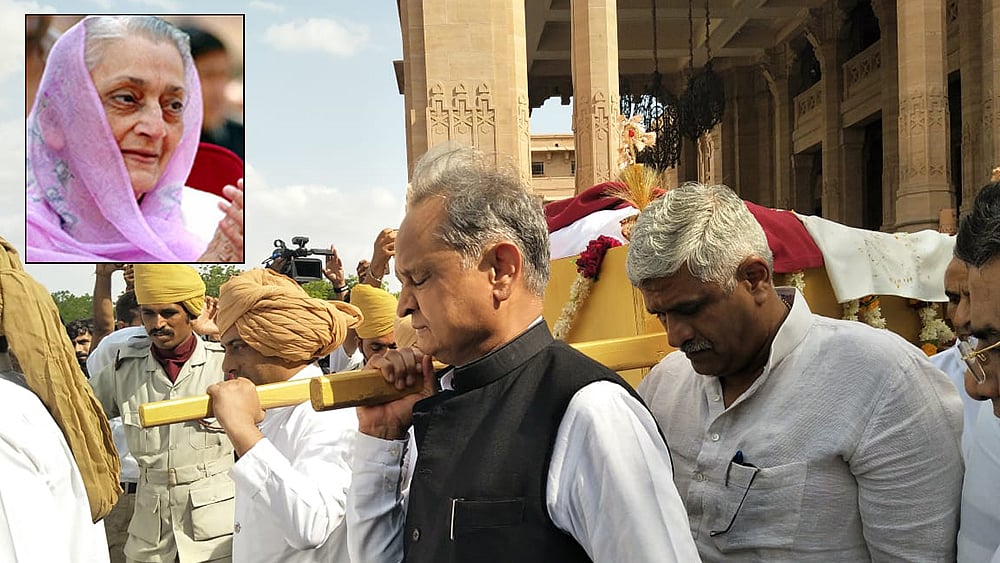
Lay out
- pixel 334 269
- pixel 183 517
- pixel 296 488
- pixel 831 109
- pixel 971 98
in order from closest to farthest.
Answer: pixel 296 488
pixel 183 517
pixel 334 269
pixel 971 98
pixel 831 109

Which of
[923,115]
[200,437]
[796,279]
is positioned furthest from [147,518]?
[923,115]

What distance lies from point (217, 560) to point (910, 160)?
13.7 metres

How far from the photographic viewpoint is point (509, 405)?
4.72 ft

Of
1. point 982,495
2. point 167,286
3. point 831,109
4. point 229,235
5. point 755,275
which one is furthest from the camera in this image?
point 831,109

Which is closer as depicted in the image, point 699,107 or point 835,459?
point 835,459

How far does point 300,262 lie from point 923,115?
1184 centimetres

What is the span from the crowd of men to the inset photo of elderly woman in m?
2.23

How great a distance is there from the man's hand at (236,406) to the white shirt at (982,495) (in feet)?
5.08

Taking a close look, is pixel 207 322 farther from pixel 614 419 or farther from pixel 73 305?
pixel 73 305

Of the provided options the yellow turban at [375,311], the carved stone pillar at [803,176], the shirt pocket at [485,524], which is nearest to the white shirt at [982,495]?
the shirt pocket at [485,524]

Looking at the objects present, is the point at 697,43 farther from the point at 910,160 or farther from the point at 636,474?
the point at 636,474

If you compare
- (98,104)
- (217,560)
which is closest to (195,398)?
(217,560)

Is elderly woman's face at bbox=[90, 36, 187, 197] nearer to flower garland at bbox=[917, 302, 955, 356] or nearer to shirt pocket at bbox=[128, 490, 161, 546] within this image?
shirt pocket at bbox=[128, 490, 161, 546]

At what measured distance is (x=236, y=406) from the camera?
1.84m
